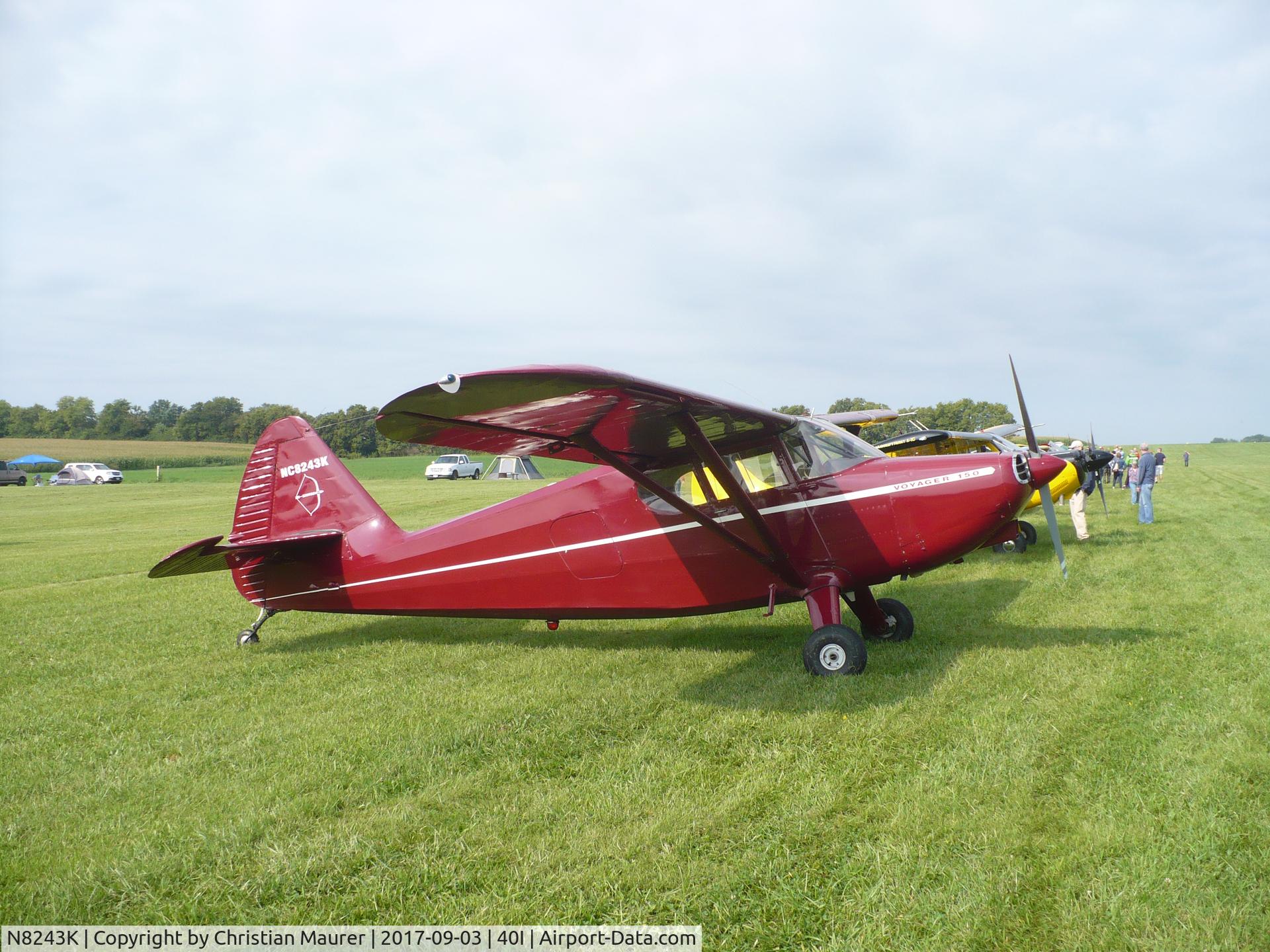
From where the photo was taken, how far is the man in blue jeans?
57.4 ft

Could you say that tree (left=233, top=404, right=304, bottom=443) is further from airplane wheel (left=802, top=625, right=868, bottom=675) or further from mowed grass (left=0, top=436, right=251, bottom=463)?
airplane wheel (left=802, top=625, right=868, bottom=675)

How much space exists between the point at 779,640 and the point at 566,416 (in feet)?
11.3

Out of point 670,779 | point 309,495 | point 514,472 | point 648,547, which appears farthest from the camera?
point 514,472

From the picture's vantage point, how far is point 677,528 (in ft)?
22.3

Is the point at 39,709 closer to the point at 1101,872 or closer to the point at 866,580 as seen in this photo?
the point at 866,580

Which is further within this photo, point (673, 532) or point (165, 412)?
point (165, 412)

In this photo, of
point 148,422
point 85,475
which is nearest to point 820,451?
point 85,475

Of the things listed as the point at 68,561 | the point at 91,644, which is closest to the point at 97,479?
the point at 68,561

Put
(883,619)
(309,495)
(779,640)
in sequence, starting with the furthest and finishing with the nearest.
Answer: (309,495)
(779,640)
(883,619)

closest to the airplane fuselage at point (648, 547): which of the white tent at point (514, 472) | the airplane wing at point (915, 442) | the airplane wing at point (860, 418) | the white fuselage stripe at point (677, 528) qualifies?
the white fuselage stripe at point (677, 528)

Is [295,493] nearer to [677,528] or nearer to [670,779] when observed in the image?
[677,528]

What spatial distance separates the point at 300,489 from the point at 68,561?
1023 cm

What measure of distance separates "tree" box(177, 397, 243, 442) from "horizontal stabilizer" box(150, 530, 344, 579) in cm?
11142

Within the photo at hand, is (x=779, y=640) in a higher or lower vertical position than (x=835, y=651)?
lower
